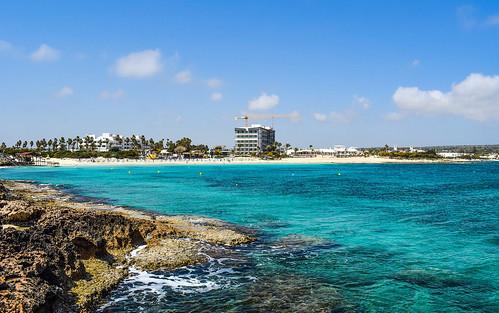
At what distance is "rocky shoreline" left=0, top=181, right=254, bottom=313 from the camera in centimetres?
1222

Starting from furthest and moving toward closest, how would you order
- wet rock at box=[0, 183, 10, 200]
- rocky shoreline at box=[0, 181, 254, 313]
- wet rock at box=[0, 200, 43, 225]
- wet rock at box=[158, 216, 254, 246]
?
wet rock at box=[0, 183, 10, 200]
wet rock at box=[158, 216, 254, 246]
wet rock at box=[0, 200, 43, 225]
rocky shoreline at box=[0, 181, 254, 313]

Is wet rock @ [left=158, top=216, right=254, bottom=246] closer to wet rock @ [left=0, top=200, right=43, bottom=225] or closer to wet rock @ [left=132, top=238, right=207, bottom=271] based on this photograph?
wet rock @ [left=132, top=238, right=207, bottom=271]

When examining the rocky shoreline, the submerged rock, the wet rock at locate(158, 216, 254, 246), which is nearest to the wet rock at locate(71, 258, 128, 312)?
the rocky shoreline

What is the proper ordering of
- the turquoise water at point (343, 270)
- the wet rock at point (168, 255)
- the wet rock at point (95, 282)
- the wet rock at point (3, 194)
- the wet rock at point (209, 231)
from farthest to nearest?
the wet rock at point (3, 194), the wet rock at point (209, 231), the wet rock at point (168, 255), the turquoise water at point (343, 270), the wet rock at point (95, 282)

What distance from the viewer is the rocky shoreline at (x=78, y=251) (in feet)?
40.1

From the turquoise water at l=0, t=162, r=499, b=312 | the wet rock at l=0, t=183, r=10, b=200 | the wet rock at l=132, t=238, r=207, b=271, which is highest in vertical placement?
the wet rock at l=0, t=183, r=10, b=200

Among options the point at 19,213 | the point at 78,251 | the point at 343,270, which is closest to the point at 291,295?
the point at 343,270

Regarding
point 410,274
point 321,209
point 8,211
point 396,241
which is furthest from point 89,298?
point 321,209

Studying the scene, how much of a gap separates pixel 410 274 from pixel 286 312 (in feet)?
25.5

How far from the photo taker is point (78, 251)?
18.7 meters

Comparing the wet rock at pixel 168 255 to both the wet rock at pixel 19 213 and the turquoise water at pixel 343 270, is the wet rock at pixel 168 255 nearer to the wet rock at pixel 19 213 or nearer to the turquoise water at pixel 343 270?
the turquoise water at pixel 343 270

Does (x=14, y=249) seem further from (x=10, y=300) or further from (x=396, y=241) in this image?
(x=396, y=241)

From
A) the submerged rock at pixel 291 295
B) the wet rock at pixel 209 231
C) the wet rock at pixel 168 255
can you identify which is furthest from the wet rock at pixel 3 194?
the submerged rock at pixel 291 295

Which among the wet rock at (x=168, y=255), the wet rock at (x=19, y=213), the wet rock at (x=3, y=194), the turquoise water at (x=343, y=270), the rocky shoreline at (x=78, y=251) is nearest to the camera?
the rocky shoreline at (x=78, y=251)
